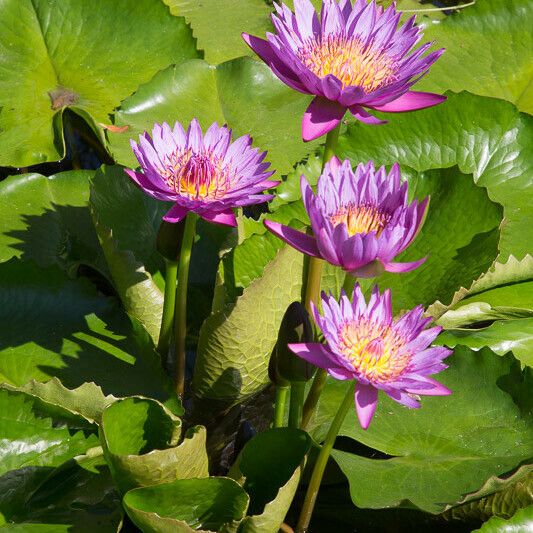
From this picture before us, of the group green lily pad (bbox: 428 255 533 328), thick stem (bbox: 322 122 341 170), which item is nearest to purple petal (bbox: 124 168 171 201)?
thick stem (bbox: 322 122 341 170)

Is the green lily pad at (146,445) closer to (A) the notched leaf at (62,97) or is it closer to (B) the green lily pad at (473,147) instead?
(B) the green lily pad at (473,147)

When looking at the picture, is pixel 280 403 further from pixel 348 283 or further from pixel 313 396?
pixel 348 283

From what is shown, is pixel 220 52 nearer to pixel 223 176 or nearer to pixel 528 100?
pixel 528 100

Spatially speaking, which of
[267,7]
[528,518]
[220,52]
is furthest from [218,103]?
[528,518]

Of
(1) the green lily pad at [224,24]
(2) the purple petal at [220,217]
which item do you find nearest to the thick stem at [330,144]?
(2) the purple petal at [220,217]

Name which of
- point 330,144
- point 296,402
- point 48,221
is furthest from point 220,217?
point 48,221

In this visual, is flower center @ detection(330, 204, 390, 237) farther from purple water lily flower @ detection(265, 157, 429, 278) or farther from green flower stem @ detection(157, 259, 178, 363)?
green flower stem @ detection(157, 259, 178, 363)
